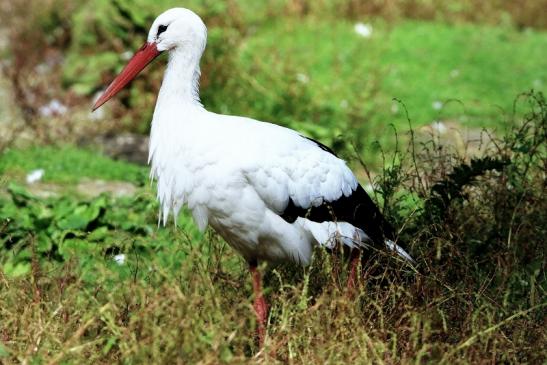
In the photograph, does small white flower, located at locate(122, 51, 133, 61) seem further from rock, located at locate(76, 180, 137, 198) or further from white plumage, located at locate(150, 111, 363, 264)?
white plumage, located at locate(150, 111, 363, 264)

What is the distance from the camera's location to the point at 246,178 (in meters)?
3.88

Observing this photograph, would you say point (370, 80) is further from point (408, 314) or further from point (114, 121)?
point (408, 314)

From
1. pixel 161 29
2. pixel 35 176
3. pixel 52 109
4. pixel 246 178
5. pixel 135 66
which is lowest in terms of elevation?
pixel 52 109

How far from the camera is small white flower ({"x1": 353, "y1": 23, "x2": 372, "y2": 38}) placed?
10.2m

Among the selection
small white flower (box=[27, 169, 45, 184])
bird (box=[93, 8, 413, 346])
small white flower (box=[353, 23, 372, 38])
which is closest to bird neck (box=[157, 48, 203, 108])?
bird (box=[93, 8, 413, 346])

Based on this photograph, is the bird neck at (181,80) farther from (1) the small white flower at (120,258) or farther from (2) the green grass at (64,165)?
(2) the green grass at (64,165)

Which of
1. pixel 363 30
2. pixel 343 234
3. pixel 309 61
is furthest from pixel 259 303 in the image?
pixel 363 30

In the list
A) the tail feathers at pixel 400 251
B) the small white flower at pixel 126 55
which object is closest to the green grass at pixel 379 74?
the small white flower at pixel 126 55

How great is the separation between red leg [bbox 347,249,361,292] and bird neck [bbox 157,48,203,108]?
0.84 m

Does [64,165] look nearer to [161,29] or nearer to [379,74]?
[161,29]

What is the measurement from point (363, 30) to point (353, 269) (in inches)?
259

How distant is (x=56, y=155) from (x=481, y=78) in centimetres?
388

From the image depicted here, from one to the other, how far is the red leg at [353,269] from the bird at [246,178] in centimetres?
2

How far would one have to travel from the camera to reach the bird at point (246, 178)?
12.7 feet
